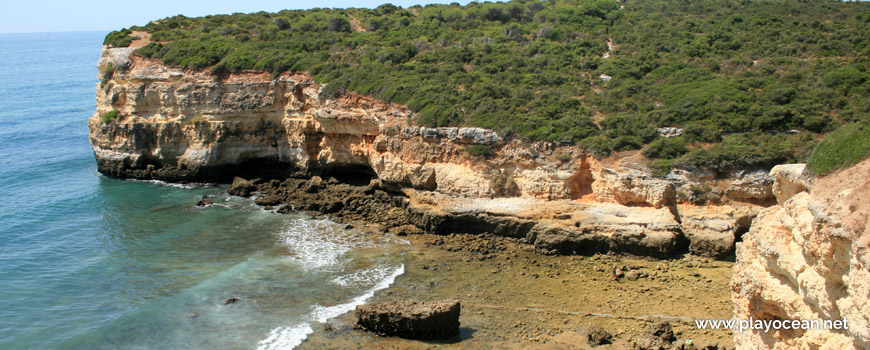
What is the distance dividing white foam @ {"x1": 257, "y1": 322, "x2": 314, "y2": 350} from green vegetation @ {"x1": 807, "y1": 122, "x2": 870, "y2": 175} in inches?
555

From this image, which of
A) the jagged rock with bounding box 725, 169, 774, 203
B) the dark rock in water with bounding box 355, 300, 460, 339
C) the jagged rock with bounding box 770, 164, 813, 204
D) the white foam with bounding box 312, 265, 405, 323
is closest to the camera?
the jagged rock with bounding box 770, 164, 813, 204

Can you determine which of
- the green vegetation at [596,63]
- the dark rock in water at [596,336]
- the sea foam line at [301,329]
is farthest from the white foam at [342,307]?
the green vegetation at [596,63]

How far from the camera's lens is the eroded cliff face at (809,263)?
871 cm

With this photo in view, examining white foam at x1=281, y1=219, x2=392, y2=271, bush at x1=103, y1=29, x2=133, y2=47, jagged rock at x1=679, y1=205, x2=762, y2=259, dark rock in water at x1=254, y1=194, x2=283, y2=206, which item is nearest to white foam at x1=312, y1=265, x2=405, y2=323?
white foam at x1=281, y1=219, x2=392, y2=271

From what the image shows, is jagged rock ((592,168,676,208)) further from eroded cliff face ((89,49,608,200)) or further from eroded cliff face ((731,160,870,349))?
eroded cliff face ((731,160,870,349))

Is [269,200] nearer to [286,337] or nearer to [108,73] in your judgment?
[286,337]

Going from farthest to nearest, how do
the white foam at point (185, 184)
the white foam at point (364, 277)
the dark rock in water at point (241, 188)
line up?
the white foam at point (185, 184) → the dark rock in water at point (241, 188) → the white foam at point (364, 277)

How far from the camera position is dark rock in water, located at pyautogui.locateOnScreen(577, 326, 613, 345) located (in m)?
17.4

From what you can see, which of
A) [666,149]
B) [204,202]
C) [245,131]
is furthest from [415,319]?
[245,131]

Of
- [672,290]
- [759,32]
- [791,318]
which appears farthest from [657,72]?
[791,318]

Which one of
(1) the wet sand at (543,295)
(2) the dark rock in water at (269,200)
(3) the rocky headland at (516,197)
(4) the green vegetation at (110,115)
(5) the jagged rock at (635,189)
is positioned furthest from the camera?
(4) the green vegetation at (110,115)

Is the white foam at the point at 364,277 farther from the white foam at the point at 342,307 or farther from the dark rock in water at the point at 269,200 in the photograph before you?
the dark rock in water at the point at 269,200

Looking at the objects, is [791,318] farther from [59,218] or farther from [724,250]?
[59,218]

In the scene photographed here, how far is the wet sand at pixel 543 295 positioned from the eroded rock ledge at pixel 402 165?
1188 mm
